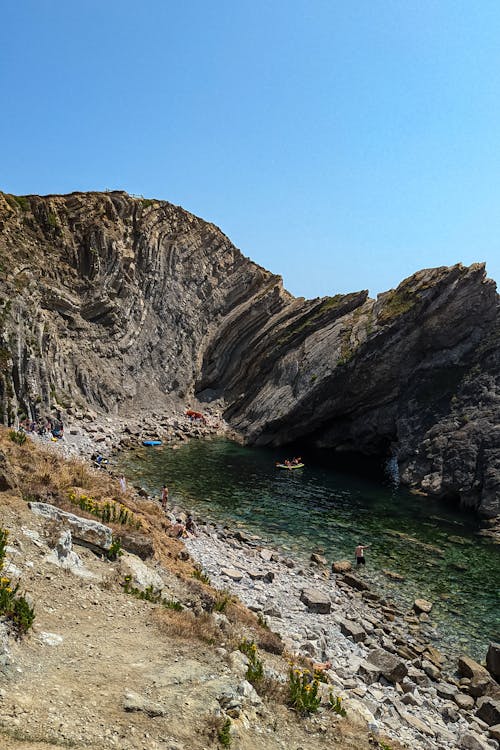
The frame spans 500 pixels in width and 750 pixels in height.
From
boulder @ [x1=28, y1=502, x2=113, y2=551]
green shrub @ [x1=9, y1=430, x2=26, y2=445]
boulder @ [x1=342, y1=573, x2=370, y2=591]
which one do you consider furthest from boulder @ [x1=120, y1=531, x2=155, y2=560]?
boulder @ [x1=342, y1=573, x2=370, y2=591]

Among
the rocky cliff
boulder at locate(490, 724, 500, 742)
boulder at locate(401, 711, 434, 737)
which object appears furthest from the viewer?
the rocky cliff

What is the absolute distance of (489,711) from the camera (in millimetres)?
17281

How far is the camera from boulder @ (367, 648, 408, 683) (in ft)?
58.5

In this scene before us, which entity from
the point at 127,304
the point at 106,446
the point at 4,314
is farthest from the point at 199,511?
the point at 127,304

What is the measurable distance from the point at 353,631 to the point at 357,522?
54.9 ft

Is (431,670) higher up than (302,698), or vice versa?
(302,698)

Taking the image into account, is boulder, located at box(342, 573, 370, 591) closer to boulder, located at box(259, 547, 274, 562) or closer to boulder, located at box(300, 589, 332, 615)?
boulder, located at box(300, 589, 332, 615)

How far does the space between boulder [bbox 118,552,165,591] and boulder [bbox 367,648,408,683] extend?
9.14 meters

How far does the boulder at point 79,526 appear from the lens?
14773 mm

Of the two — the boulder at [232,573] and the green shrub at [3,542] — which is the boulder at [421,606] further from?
the green shrub at [3,542]

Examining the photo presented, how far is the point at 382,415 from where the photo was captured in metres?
62.4

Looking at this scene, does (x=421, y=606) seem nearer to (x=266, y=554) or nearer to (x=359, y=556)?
(x=359, y=556)

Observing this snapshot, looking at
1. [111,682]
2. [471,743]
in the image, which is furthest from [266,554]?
[111,682]

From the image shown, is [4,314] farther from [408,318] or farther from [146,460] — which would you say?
[408,318]
